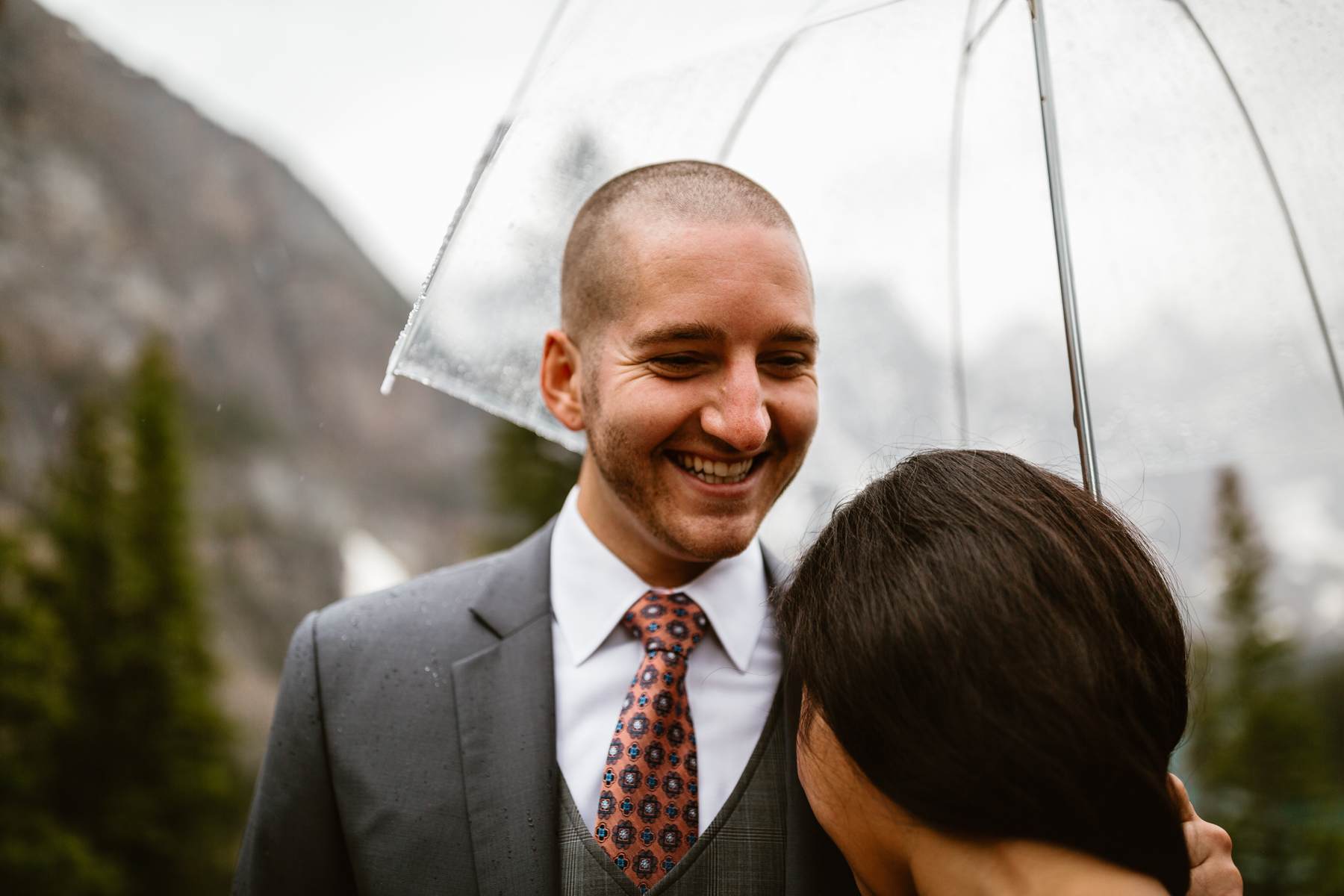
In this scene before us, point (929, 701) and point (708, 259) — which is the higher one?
Result: point (708, 259)

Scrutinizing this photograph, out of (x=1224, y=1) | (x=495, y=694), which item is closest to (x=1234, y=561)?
(x=1224, y=1)

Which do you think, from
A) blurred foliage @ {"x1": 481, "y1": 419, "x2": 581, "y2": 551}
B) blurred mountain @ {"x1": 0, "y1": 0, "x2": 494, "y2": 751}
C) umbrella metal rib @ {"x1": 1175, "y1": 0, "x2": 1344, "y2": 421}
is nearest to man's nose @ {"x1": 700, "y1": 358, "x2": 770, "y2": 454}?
umbrella metal rib @ {"x1": 1175, "y1": 0, "x2": 1344, "y2": 421}

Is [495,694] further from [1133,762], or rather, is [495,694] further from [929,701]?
[1133,762]

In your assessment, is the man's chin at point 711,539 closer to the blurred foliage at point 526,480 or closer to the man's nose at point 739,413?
the man's nose at point 739,413

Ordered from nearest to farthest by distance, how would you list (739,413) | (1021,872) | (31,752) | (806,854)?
(1021,872) < (806,854) < (739,413) < (31,752)

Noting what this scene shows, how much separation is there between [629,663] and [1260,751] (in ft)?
24.4

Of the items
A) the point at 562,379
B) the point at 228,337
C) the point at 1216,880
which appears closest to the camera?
the point at 1216,880

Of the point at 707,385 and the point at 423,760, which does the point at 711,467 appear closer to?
the point at 707,385

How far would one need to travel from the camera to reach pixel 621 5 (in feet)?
6.61

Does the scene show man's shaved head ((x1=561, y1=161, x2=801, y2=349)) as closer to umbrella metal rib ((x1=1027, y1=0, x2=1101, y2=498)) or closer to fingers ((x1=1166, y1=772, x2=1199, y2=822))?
umbrella metal rib ((x1=1027, y1=0, x2=1101, y2=498))

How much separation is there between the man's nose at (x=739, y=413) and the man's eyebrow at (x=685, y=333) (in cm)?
7

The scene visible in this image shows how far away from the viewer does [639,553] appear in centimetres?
210

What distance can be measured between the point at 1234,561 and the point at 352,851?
8.44 metres

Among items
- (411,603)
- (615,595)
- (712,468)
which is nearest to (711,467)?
(712,468)
